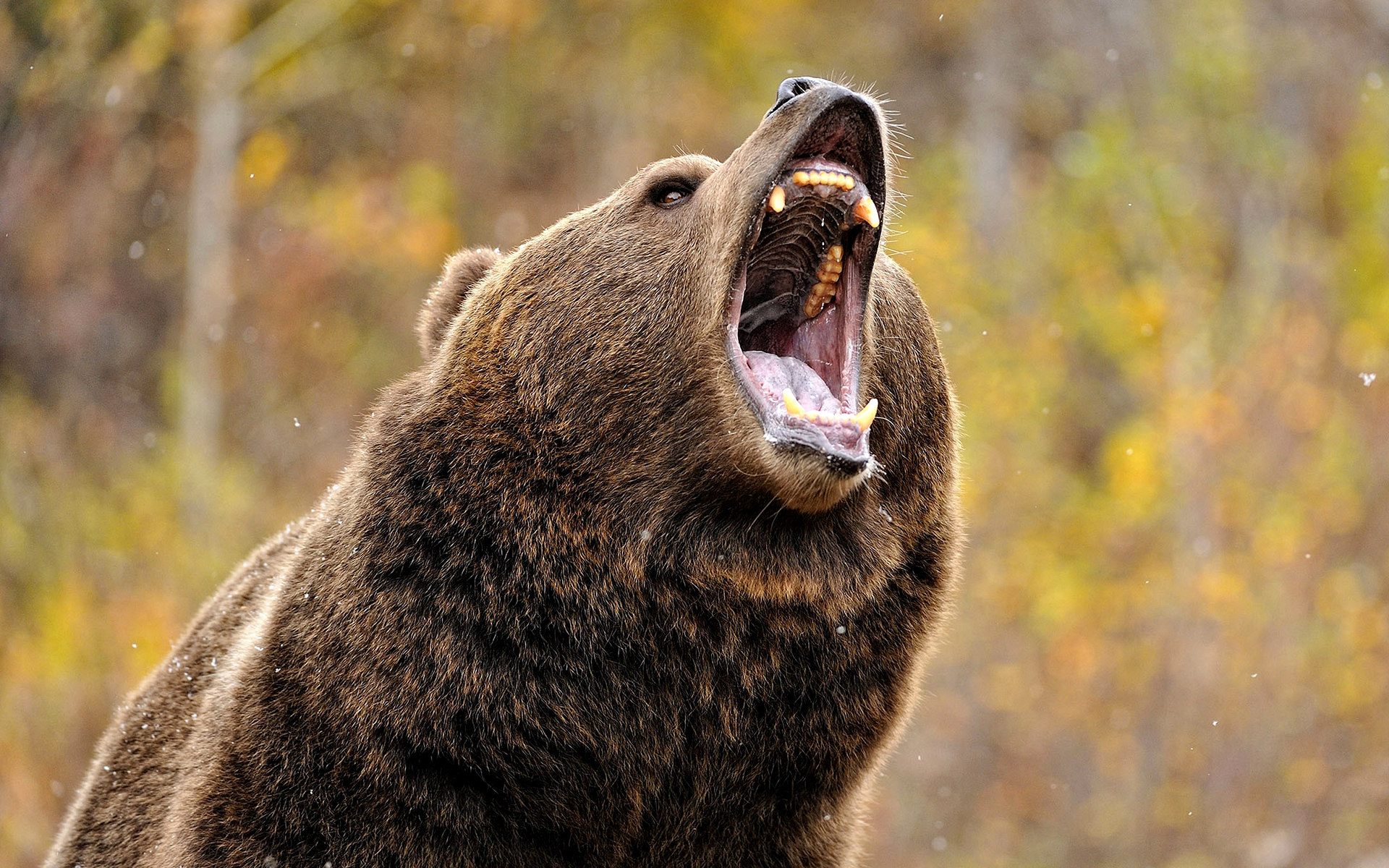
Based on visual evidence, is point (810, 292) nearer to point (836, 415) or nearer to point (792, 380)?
point (792, 380)

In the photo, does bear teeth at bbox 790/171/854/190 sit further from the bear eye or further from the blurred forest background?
the blurred forest background

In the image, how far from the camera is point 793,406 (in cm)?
317

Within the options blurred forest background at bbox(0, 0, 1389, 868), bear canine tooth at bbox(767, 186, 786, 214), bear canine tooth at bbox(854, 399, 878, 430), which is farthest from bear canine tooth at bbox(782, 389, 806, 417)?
blurred forest background at bbox(0, 0, 1389, 868)

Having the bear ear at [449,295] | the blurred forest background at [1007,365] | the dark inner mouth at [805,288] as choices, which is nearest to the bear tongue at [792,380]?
the dark inner mouth at [805,288]

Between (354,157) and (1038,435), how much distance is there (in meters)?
8.14

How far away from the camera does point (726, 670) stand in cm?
313

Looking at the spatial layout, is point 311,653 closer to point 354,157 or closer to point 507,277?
point 507,277

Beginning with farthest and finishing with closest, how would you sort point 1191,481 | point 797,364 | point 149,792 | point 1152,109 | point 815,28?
1. point 815,28
2. point 1152,109
3. point 1191,481
4. point 149,792
5. point 797,364

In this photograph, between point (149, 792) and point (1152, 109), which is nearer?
point (149, 792)

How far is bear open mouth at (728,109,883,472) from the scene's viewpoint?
3117 millimetres

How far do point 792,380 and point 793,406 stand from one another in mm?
239

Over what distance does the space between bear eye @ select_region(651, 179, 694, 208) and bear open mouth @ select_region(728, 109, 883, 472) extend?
0.21 metres

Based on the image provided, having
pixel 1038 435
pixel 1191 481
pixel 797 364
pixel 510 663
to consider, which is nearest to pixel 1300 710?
pixel 1191 481

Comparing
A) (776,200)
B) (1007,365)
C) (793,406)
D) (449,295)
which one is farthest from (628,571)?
(1007,365)
